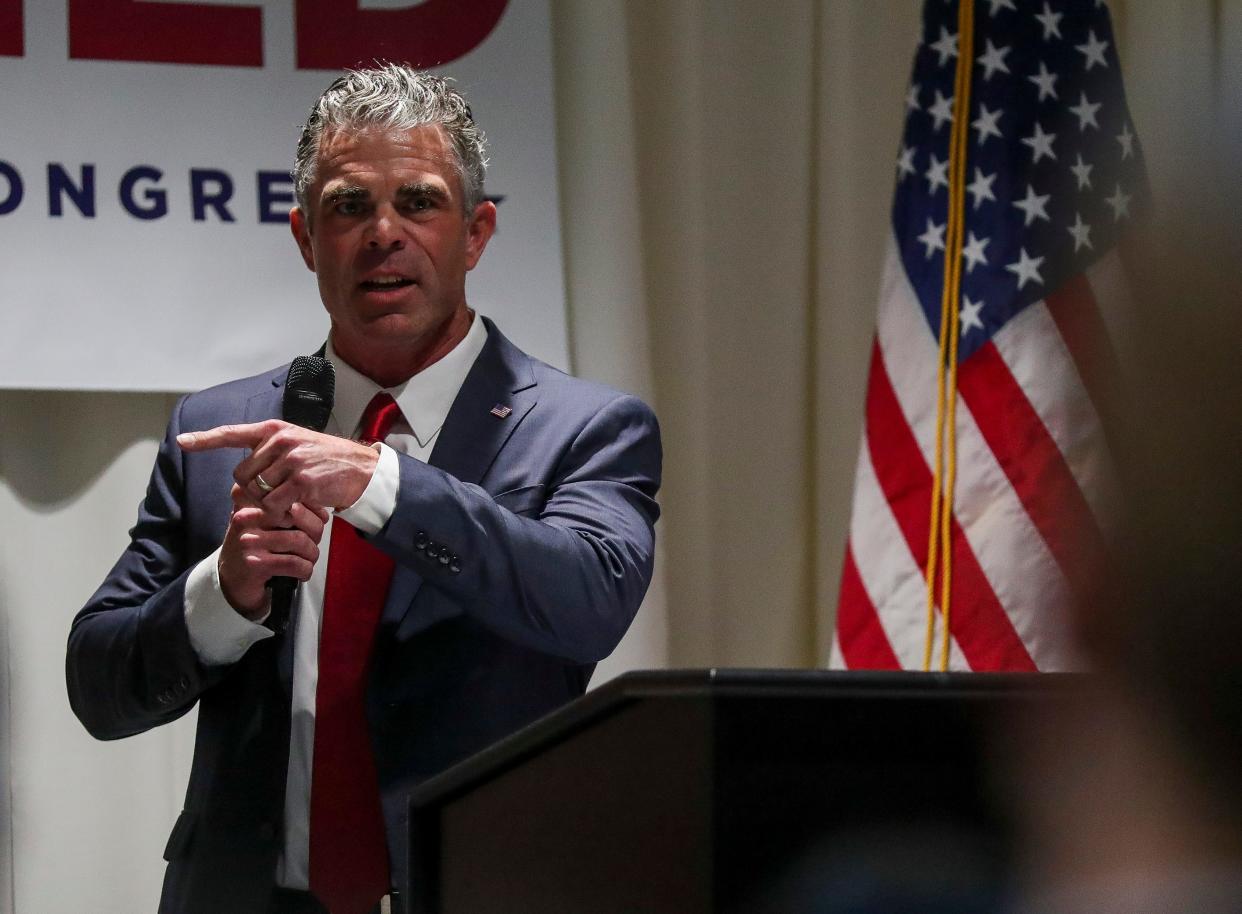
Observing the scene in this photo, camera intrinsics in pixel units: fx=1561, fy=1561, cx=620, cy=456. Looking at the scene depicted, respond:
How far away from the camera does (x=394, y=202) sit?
76.0 inches

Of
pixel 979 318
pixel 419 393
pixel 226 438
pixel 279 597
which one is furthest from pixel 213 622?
pixel 979 318

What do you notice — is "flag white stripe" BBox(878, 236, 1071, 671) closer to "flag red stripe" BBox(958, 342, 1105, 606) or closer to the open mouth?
"flag red stripe" BBox(958, 342, 1105, 606)

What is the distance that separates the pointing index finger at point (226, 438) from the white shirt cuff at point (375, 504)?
0.11m

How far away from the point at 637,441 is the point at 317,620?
1.46 ft

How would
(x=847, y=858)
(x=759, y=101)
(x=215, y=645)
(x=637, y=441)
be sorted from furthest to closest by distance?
(x=759, y=101), (x=637, y=441), (x=215, y=645), (x=847, y=858)

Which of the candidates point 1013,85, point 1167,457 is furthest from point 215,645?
point 1013,85

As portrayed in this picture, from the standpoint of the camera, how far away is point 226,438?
156 centimetres

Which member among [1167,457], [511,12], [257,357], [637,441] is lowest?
[1167,457]

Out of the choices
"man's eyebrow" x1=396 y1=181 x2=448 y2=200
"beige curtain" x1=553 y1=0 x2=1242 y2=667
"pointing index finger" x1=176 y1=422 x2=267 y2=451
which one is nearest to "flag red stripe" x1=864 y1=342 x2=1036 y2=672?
"beige curtain" x1=553 y1=0 x2=1242 y2=667

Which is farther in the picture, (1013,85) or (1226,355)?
(1013,85)

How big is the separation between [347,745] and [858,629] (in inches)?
52.2

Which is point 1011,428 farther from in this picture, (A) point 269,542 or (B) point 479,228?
(A) point 269,542

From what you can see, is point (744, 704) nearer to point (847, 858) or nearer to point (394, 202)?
point (847, 858)

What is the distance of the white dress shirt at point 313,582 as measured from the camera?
63.7 inches
